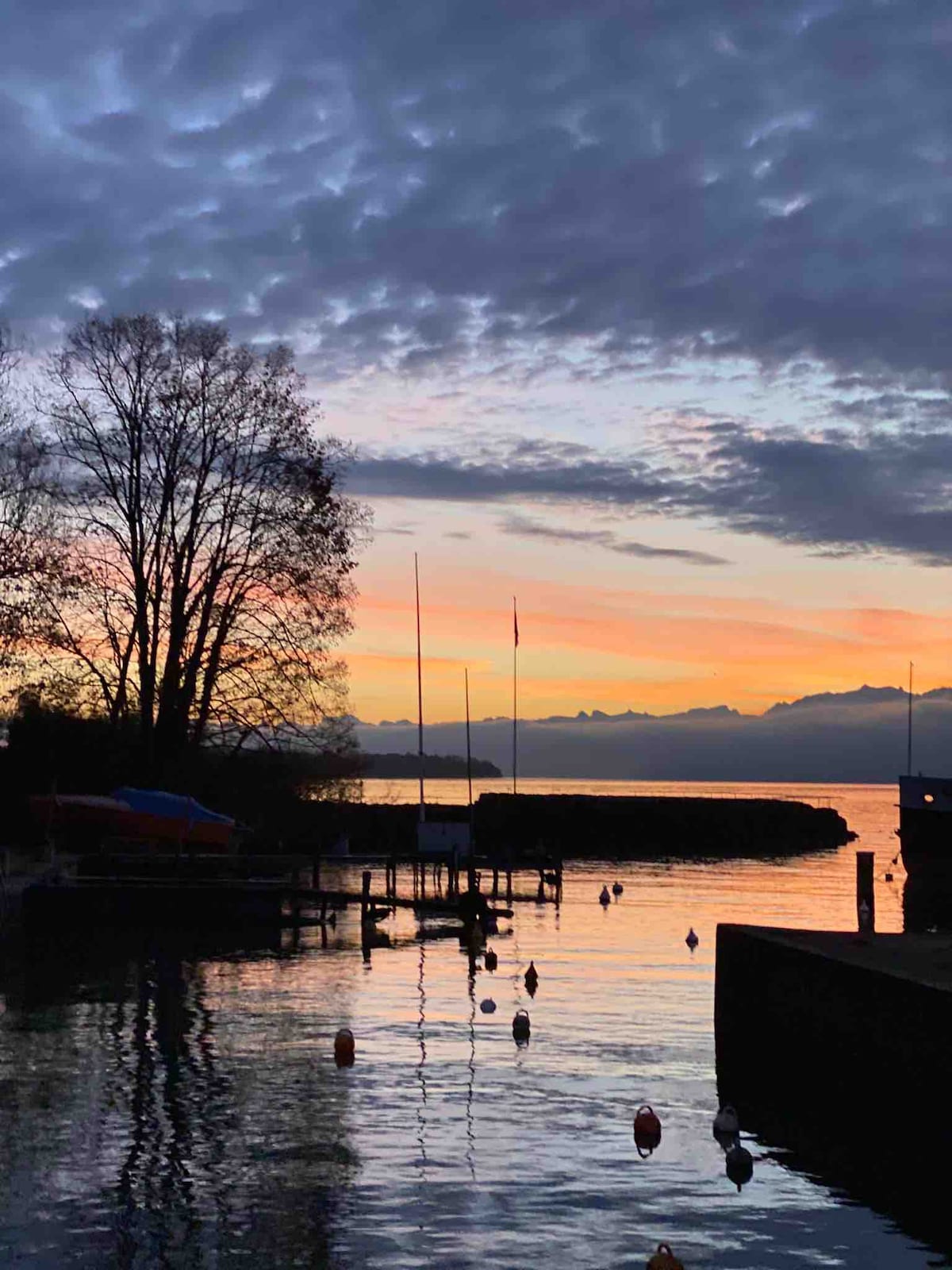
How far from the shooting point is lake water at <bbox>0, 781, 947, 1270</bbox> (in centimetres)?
1453

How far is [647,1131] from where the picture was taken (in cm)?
1862

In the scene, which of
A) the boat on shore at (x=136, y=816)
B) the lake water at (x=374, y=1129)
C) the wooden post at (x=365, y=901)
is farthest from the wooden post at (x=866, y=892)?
the boat on shore at (x=136, y=816)

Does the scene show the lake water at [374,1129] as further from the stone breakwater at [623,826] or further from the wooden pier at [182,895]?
the stone breakwater at [623,826]

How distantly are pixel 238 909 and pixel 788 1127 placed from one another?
86.3 ft

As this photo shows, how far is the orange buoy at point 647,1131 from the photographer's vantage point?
60.7 feet

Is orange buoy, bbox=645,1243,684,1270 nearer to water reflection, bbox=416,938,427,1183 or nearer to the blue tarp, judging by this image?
water reflection, bbox=416,938,427,1183

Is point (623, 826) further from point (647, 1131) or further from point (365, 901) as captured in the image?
point (647, 1131)

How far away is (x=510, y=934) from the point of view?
45.3m

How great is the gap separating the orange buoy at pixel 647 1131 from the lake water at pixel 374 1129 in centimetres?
36

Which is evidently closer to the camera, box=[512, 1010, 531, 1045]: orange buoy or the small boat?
box=[512, 1010, 531, 1045]: orange buoy

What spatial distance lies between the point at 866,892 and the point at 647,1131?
12764 millimetres

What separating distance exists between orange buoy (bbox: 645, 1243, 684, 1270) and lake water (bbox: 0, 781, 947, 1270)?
2.81ft

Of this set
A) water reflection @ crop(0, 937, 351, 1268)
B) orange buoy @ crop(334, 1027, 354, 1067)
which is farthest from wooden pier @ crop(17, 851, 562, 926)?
orange buoy @ crop(334, 1027, 354, 1067)

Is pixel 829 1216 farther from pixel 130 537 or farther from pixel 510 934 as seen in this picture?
pixel 130 537
